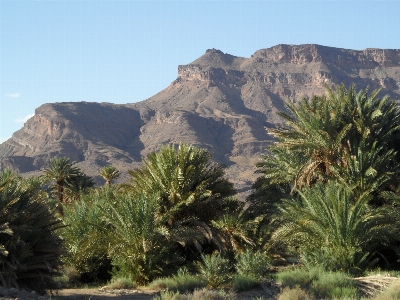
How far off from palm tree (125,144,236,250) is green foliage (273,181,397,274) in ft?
8.98

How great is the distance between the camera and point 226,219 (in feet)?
66.2

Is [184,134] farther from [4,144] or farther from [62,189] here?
[62,189]

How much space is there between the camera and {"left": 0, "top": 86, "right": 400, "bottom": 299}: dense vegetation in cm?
1320

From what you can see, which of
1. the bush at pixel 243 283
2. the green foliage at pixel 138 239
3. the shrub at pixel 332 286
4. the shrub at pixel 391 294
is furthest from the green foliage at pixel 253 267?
the shrub at pixel 391 294

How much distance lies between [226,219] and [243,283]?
676cm

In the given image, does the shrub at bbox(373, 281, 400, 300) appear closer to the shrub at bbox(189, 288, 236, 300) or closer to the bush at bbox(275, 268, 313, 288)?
the bush at bbox(275, 268, 313, 288)

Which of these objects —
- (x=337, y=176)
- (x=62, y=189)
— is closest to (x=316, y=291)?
(x=337, y=176)

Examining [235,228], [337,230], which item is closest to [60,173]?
[235,228]

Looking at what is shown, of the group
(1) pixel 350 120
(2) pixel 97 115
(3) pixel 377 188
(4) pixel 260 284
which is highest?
(2) pixel 97 115

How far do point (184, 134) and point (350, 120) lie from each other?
5671 inches

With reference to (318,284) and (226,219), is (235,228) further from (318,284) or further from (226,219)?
(318,284)

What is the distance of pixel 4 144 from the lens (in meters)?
182

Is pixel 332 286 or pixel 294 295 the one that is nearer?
pixel 294 295

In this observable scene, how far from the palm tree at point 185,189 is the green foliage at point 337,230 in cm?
274
